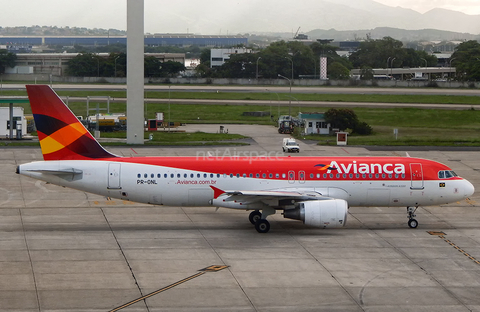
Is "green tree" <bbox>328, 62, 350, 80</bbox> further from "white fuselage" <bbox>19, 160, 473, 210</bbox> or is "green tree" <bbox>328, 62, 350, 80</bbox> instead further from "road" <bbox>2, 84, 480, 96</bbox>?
"white fuselage" <bbox>19, 160, 473, 210</bbox>

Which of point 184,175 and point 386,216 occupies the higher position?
point 184,175

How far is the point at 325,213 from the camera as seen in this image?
31938 millimetres

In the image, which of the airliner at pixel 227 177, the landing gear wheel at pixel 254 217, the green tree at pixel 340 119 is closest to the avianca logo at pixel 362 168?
the airliner at pixel 227 177

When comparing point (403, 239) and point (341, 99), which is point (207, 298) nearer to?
point (403, 239)

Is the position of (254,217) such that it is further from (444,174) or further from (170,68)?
(170,68)

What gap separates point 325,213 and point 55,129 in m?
15.0

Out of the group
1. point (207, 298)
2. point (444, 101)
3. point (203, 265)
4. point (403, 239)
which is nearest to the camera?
point (207, 298)

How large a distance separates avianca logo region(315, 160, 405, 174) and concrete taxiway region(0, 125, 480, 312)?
10.6ft

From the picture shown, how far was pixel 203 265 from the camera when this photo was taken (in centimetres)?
2769

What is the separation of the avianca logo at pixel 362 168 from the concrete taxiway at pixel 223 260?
10.6 feet

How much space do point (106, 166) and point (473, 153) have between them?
42.3 meters

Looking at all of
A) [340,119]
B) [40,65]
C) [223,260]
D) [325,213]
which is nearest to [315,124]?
[340,119]

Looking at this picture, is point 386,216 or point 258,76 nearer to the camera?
point 386,216

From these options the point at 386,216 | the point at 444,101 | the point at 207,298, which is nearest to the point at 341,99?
the point at 444,101
